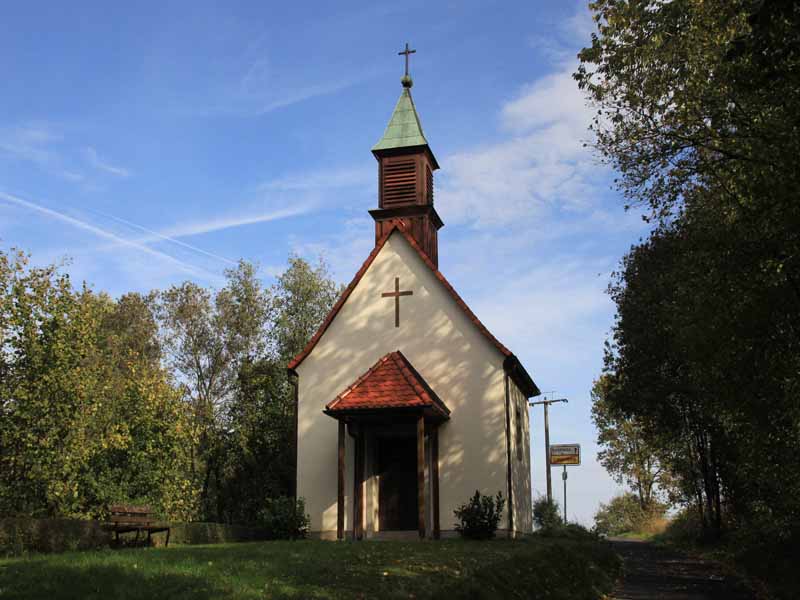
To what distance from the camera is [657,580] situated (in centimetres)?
1948

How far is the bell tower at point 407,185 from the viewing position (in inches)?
1075

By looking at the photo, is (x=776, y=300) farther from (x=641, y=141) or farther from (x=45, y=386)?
(x=45, y=386)

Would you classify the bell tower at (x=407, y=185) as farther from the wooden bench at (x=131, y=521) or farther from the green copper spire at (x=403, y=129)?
the wooden bench at (x=131, y=521)

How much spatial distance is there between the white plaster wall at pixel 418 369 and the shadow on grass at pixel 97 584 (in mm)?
13408

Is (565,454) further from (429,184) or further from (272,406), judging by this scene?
(429,184)

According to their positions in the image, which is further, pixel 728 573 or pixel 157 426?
pixel 157 426

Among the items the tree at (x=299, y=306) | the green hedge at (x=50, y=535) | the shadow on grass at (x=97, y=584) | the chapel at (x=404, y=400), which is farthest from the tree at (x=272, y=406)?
the shadow on grass at (x=97, y=584)

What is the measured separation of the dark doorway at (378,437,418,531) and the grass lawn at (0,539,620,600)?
7.62 m

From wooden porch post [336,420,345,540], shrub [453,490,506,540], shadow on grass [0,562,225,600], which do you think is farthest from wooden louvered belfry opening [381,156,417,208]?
shadow on grass [0,562,225,600]

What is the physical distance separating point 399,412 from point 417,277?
5.64 m

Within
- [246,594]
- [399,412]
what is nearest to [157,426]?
[399,412]

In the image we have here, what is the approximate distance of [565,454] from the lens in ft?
180

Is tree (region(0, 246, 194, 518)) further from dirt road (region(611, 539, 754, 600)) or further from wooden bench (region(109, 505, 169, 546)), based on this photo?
dirt road (region(611, 539, 754, 600))

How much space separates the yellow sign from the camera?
54125mm
